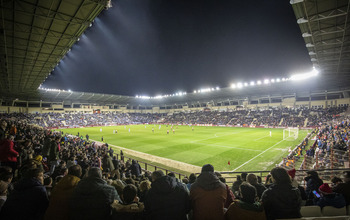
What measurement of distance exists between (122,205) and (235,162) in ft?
50.7

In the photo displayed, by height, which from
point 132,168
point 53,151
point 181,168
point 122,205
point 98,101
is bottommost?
point 181,168

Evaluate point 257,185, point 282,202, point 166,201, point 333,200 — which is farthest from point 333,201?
point 166,201

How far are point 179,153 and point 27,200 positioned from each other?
17887 millimetres

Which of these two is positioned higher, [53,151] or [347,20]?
[347,20]

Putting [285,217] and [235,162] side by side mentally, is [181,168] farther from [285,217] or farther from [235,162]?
[285,217]

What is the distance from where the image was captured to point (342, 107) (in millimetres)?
40844

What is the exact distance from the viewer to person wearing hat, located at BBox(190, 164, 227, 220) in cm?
285

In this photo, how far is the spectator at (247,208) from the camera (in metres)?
2.64

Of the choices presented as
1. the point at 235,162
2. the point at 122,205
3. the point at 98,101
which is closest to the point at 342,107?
the point at 235,162

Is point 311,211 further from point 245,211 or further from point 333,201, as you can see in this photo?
point 245,211

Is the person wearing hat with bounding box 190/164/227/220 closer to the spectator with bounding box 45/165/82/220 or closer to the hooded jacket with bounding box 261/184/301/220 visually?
the hooded jacket with bounding box 261/184/301/220

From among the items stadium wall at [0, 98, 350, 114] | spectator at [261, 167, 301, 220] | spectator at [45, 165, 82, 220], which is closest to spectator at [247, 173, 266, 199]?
spectator at [261, 167, 301, 220]

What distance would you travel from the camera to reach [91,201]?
2643 millimetres

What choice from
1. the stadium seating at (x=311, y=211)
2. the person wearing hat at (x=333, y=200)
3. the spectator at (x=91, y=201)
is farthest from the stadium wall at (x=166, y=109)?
the spectator at (x=91, y=201)
